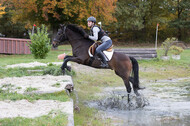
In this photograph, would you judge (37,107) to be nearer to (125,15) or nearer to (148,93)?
(148,93)

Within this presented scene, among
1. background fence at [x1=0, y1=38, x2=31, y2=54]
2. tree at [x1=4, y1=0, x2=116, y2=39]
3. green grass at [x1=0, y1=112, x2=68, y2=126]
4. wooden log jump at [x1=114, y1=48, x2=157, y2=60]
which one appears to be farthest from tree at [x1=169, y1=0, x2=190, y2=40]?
green grass at [x1=0, y1=112, x2=68, y2=126]

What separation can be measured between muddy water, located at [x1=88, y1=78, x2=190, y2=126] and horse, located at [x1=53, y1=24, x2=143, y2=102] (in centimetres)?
59

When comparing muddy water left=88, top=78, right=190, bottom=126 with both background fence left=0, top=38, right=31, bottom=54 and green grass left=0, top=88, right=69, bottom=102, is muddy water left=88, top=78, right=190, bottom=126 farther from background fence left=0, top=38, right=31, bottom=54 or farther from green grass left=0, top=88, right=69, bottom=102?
background fence left=0, top=38, right=31, bottom=54

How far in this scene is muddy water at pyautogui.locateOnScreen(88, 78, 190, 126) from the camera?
630cm

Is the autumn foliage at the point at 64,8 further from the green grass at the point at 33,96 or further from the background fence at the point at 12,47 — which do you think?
the green grass at the point at 33,96

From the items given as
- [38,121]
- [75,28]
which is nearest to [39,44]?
[75,28]

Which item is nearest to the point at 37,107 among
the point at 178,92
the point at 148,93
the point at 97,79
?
the point at 148,93

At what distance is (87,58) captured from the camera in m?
8.20

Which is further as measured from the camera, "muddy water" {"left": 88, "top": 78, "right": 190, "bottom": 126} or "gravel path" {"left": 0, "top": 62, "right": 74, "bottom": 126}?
"muddy water" {"left": 88, "top": 78, "right": 190, "bottom": 126}

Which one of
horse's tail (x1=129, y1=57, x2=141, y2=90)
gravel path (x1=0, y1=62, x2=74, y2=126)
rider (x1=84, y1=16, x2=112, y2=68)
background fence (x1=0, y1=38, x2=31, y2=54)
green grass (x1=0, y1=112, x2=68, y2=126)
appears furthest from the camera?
background fence (x1=0, y1=38, x2=31, y2=54)

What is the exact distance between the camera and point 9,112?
554 cm

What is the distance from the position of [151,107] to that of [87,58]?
7.61 ft

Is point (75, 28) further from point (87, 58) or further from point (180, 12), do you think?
point (180, 12)

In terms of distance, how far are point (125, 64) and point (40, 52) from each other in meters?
10.7
